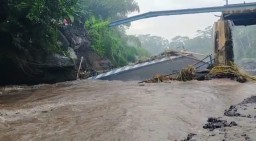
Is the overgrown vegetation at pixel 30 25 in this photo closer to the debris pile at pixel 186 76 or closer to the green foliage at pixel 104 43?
the debris pile at pixel 186 76

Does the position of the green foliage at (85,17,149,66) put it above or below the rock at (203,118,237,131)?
above

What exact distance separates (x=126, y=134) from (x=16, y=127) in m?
1.63

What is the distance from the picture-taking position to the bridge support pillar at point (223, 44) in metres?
13.7

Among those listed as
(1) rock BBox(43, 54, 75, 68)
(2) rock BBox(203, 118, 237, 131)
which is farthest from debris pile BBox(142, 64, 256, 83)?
(2) rock BBox(203, 118, 237, 131)

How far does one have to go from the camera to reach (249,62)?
43.6m

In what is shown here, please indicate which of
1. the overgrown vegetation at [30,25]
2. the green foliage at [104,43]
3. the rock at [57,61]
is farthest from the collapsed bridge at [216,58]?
the green foliage at [104,43]

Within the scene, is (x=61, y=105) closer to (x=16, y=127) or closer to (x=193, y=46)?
(x=16, y=127)

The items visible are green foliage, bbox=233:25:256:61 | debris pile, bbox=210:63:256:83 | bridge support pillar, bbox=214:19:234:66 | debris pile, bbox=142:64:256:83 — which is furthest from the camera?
green foliage, bbox=233:25:256:61

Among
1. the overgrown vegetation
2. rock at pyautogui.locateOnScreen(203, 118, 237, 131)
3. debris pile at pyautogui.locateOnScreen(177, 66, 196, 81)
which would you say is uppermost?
the overgrown vegetation

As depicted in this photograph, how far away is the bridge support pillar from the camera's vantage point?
45.0 feet

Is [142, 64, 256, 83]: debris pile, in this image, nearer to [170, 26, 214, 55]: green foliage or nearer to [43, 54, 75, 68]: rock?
→ [43, 54, 75, 68]: rock

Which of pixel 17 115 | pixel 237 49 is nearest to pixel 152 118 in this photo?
pixel 17 115

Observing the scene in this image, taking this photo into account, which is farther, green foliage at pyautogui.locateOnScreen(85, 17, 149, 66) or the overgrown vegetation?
green foliage at pyautogui.locateOnScreen(85, 17, 149, 66)

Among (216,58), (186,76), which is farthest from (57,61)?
(216,58)
